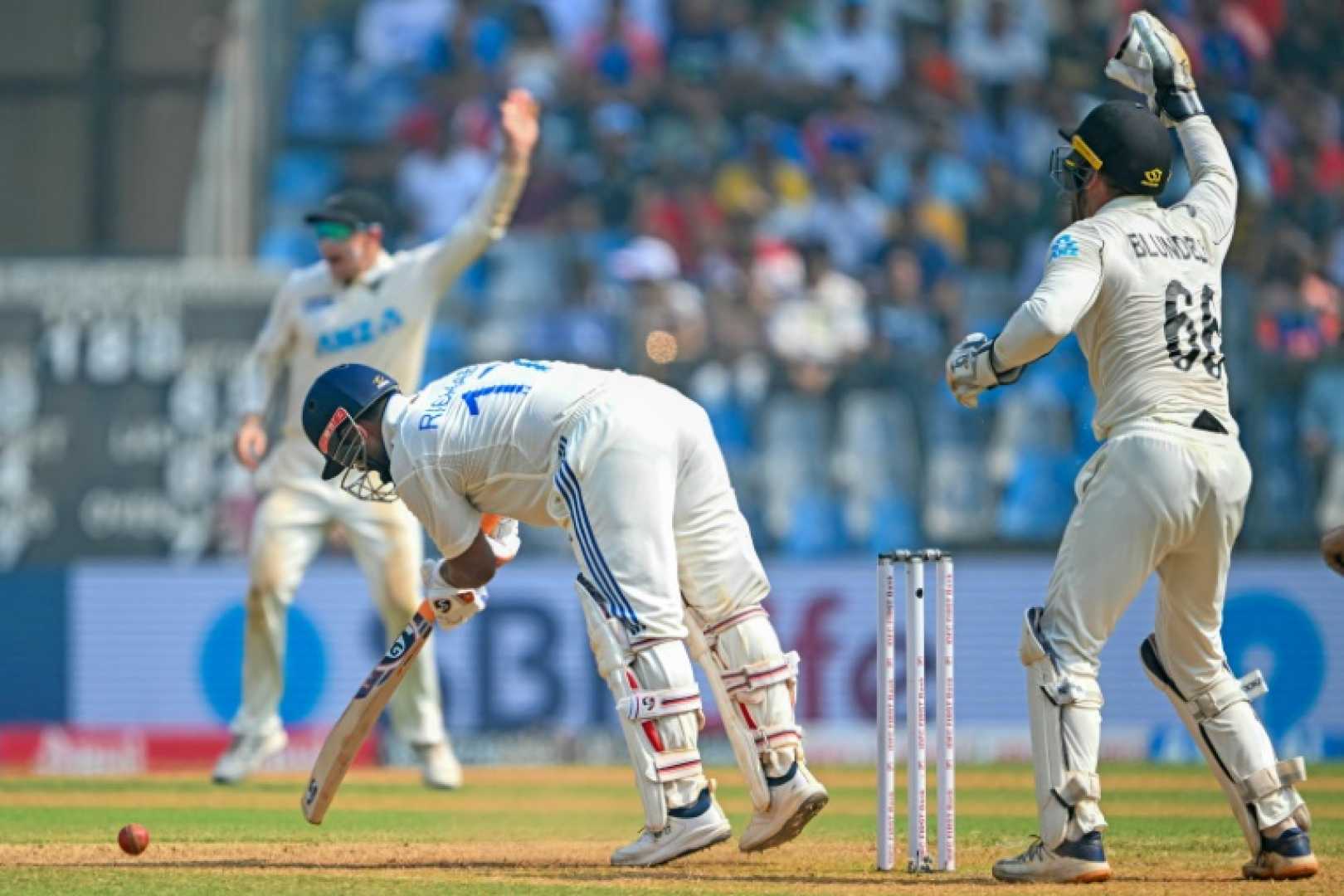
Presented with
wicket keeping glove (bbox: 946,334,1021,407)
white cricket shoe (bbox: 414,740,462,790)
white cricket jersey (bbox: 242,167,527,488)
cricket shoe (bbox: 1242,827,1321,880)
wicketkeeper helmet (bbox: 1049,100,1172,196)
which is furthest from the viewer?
white cricket shoe (bbox: 414,740,462,790)

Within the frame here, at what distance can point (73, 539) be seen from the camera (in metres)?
13.9

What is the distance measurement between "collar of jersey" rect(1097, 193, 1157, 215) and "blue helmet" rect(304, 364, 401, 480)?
7.46 feet

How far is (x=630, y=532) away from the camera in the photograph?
20.7ft

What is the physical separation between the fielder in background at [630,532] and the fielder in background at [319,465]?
3.13m

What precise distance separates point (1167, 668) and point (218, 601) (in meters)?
8.33

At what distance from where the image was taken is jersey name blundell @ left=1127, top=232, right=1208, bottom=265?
620 centimetres

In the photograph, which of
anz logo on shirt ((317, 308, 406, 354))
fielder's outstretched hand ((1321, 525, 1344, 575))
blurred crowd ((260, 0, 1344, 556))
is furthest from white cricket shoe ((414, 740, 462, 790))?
fielder's outstretched hand ((1321, 525, 1344, 575))

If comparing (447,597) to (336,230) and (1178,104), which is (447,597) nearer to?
(1178,104)

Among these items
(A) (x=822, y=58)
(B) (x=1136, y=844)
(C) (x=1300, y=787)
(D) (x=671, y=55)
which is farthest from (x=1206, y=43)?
(B) (x=1136, y=844)

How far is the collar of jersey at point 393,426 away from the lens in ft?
21.4

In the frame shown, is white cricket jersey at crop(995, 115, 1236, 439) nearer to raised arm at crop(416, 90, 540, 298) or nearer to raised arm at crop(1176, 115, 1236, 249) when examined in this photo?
raised arm at crop(1176, 115, 1236, 249)

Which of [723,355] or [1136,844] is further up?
[723,355]

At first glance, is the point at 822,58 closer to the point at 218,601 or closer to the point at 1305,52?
the point at 1305,52

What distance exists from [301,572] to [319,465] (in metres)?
0.52
